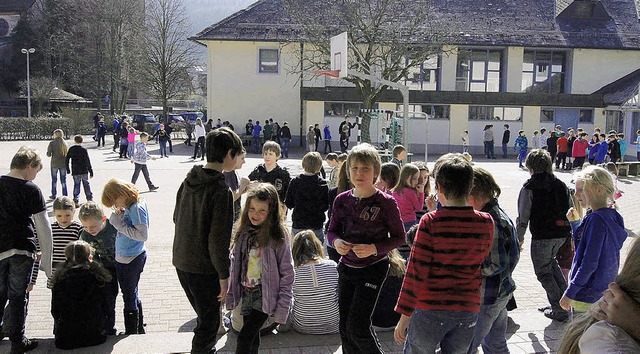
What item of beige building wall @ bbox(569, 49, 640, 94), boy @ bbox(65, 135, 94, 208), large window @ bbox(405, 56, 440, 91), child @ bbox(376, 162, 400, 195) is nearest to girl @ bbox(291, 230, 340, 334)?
child @ bbox(376, 162, 400, 195)

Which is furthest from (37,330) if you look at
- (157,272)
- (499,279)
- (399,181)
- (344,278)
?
(499,279)

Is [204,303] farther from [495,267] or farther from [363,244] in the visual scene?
[495,267]

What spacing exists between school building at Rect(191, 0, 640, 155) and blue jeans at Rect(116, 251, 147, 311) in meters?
28.7

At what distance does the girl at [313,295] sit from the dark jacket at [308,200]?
4.67 ft

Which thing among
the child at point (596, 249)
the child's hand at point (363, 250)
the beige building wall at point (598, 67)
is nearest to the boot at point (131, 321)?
the child's hand at point (363, 250)

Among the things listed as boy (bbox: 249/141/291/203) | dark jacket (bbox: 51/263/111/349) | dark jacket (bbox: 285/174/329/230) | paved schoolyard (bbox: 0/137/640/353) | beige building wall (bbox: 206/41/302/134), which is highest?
Answer: beige building wall (bbox: 206/41/302/134)

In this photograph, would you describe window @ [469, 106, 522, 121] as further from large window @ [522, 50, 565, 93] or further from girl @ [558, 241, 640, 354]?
girl @ [558, 241, 640, 354]

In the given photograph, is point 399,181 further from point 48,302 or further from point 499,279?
point 48,302

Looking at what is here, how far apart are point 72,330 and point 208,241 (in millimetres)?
1909

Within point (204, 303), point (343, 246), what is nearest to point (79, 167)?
point (204, 303)

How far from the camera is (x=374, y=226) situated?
14.0 ft

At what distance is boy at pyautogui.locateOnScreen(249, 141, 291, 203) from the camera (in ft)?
24.4

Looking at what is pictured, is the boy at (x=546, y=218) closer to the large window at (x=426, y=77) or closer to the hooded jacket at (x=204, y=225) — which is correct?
the hooded jacket at (x=204, y=225)

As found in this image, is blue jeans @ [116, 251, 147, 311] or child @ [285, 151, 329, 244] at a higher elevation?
child @ [285, 151, 329, 244]
